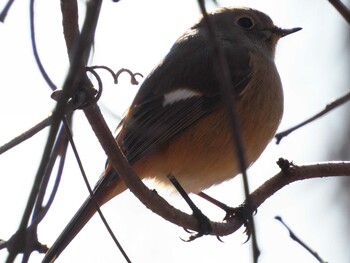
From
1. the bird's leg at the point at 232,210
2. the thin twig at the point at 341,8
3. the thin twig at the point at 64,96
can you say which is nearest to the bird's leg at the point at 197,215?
the bird's leg at the point at 232,210

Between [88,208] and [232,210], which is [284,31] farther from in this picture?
[88,208]

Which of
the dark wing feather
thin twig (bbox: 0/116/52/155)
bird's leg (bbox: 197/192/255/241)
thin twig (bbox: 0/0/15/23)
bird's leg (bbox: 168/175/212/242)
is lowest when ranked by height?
bird's leg (bbox: 197/192/255/241)

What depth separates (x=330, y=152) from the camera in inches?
195

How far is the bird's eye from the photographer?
5367mm

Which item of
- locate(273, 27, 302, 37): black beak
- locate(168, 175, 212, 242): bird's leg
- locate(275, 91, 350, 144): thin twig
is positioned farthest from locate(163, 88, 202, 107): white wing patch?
locate(275, 91, 350, 144): thin twig

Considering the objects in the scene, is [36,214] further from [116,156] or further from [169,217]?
[169,217]

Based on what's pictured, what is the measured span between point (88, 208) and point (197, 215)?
61cm

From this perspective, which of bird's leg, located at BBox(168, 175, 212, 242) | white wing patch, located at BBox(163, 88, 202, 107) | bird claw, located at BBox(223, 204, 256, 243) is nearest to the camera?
bird's leg, located at BBox(168, 175, 212, 242)

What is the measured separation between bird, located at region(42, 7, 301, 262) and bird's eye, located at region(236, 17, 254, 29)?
59 cm

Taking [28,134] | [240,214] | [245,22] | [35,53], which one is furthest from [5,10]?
[245,22]

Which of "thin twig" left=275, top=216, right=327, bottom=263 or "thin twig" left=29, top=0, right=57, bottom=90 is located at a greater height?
"thin twig" left=29, top=0, right=57, bottom=90

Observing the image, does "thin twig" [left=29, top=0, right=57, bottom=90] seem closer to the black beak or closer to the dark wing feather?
the dark wing feather

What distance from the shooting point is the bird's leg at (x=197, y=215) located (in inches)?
136

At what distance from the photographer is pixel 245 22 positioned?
5.40 meters
